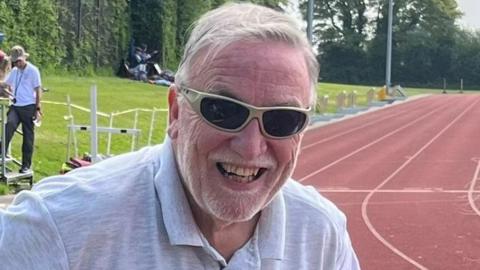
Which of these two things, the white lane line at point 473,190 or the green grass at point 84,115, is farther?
the green grass at point 84,115

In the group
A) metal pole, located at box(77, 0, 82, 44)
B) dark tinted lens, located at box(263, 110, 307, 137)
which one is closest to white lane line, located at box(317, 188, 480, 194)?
dark tinted lens, located at box(263, 110, 307, 137)

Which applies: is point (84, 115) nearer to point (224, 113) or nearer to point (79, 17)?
point (79, 17)

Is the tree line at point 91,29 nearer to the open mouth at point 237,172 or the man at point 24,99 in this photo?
the man at point 24,99

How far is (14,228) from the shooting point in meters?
1.68

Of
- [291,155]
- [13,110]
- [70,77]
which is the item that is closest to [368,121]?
[70,77]

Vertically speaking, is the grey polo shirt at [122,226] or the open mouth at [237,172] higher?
the open mouth at [237,172]

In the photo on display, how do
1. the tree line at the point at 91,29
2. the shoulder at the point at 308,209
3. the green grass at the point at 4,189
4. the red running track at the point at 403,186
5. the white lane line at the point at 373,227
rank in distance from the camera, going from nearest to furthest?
the shoulder at the point at 308,209
the white lane line at the point at 373,227
the red running track at the point at 403,186
the green grass at the point at 4,189
the tree line at the point at 91,29

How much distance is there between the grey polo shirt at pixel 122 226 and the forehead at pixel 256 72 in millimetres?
199

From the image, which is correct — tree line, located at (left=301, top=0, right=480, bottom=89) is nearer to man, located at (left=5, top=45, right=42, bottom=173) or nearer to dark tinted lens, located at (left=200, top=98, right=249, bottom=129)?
man, located at (left=5, top=45, right=42, bottom=173)

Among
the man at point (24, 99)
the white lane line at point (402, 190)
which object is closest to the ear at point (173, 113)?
the man at point (24, 99)

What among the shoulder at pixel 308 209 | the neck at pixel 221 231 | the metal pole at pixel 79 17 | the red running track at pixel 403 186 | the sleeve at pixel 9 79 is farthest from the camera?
the metal pole at pixel 79 17

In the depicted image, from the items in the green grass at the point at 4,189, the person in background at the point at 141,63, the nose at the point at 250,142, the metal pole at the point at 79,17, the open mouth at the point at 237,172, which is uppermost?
the metal pole at the point at 79,17

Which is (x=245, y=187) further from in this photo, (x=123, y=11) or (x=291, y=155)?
(x=123, y=11)

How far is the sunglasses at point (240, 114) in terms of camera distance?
5.56ft
